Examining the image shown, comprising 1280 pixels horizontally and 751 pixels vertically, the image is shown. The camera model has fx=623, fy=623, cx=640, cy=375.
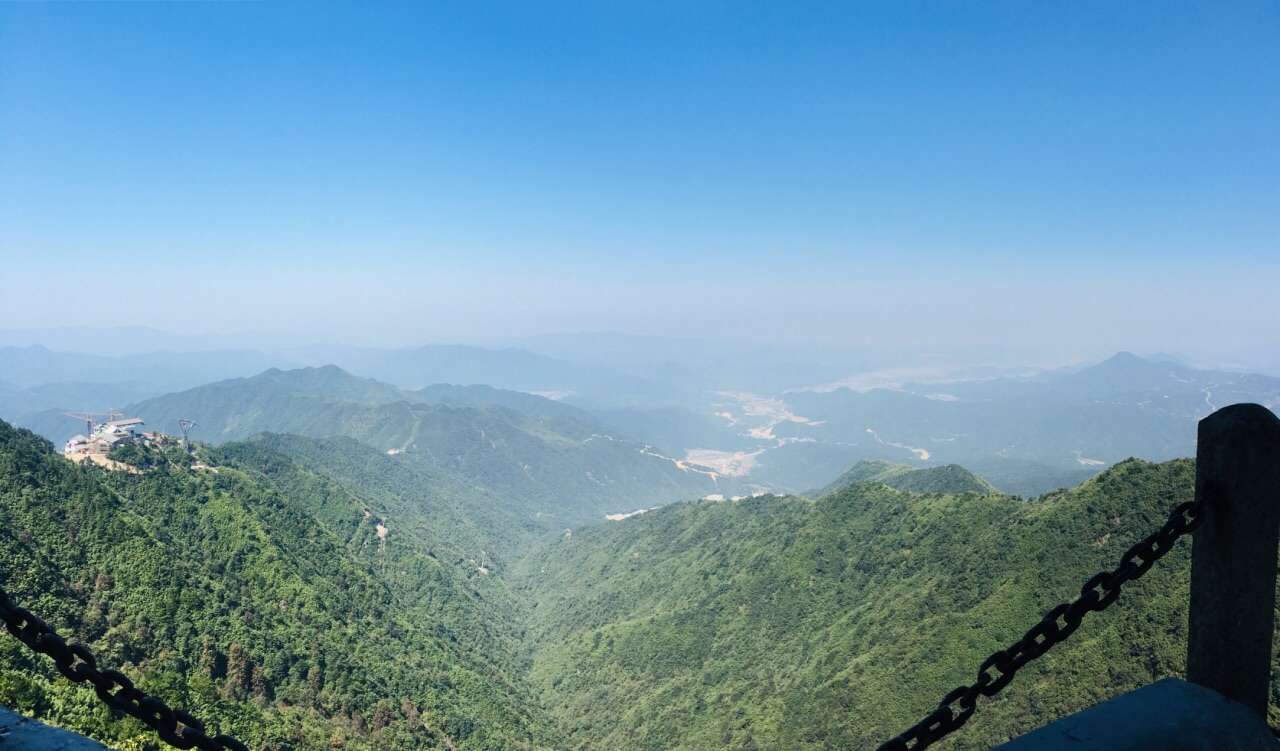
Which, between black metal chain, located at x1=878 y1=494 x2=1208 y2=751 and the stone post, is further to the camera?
the stone post

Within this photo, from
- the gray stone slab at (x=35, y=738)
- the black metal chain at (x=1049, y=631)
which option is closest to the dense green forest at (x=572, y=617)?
the gray stone slab at (x=35, y=738)

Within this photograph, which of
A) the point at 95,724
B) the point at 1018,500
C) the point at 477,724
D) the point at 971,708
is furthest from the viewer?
the point at 1018,500

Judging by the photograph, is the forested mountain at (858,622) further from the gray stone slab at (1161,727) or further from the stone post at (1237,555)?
the gray stone slab at (1161,727)

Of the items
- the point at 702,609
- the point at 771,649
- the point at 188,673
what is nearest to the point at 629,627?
the point at 702,609

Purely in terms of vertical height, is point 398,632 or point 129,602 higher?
point 129,602

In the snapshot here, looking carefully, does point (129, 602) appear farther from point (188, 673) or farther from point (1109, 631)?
point (1109, 631)

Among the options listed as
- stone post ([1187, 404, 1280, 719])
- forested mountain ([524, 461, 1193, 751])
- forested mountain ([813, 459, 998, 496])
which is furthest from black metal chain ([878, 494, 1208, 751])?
forested mountain ([813, 459, 998, 496])

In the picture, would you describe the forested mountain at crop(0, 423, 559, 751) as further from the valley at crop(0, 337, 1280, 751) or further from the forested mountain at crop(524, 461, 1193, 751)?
the forested mountain at crop(524, 461, 1193, 751)
